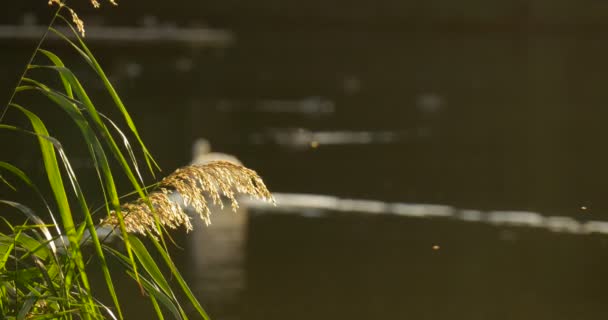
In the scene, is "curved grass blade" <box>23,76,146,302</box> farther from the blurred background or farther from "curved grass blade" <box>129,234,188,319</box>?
the blurred background

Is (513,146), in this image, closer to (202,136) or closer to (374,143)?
(374,143)

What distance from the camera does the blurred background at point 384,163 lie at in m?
6.20

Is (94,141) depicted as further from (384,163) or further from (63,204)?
(384,163)

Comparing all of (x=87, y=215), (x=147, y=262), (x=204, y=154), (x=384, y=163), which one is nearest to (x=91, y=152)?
(x=87, y=215)

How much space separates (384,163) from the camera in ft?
35.9

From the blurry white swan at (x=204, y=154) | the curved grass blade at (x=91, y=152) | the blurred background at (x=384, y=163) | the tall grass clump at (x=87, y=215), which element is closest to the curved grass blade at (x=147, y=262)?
the tall grass clump at (x=87, y=215)

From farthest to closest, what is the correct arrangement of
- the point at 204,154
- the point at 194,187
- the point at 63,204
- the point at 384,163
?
the point at 204,154, the point at 384,163, the point at 63,204, the point at 194,187

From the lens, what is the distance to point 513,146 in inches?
492

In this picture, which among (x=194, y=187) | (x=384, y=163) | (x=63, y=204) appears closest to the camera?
(x=194, y=187)

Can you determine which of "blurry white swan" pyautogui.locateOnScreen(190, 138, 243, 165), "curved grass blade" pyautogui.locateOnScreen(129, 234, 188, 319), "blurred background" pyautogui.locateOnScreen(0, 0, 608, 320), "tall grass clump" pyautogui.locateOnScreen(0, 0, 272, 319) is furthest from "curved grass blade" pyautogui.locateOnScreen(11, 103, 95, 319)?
"blurry white swan" pyautogui.locateOnScreen(190, 138, 243, 165)

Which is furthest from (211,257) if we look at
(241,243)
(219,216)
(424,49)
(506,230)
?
(424,49)

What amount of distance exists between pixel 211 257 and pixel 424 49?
2321 centimetres

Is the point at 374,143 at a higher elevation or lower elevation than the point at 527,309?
higher

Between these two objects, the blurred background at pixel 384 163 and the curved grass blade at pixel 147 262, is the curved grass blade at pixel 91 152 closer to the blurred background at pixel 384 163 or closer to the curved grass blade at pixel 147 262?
the curved grass blade at pixel 147 262
